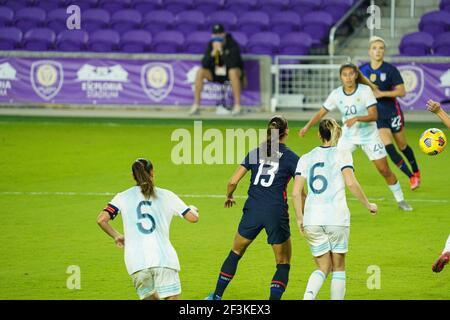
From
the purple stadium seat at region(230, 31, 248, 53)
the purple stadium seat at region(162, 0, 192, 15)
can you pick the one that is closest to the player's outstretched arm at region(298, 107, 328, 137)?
the purple stadium seat at region(230, 31, 248, 53)

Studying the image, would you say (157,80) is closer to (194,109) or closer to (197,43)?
(194,109)

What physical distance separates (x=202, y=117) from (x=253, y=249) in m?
12.7

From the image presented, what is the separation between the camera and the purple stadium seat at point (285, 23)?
92.0 feet

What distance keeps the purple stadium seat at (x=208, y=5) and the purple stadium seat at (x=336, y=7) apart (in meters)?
3.11

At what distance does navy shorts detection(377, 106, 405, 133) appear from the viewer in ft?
49.3

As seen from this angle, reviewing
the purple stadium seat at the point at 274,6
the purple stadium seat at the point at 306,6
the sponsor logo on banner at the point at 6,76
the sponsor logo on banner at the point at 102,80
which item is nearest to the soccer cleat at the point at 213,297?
the sponsor logo on banner at the point at 102,80

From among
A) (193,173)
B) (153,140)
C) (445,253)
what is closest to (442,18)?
(153,140)

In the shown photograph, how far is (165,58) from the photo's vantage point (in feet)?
83.5

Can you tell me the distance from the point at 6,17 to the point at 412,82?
12435 mm

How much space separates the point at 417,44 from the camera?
1032 inches

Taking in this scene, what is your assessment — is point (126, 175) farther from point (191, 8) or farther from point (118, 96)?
point (191, 8)

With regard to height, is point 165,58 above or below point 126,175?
above

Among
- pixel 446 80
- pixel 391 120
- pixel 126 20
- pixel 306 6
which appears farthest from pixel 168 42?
pixel 391 120

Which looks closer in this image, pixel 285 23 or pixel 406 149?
pixel 406 149
